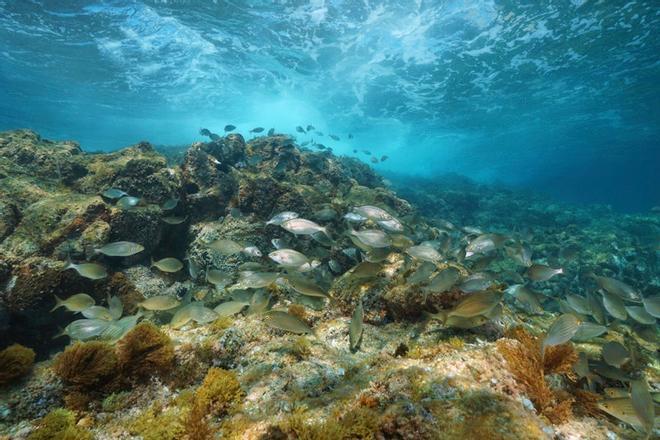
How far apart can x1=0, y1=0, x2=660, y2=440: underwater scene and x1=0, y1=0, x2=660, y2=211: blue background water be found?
23 cm

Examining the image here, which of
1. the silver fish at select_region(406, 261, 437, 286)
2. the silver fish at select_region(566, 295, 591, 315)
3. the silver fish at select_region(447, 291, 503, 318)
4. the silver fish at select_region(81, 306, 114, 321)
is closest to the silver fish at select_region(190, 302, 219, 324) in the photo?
the silver fish at select_region(81, 306, 114, 321)

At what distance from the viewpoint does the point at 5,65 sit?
963 inches

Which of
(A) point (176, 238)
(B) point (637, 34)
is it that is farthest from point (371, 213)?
(B) point (637, 34)

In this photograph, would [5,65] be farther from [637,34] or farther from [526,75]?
[637,34]

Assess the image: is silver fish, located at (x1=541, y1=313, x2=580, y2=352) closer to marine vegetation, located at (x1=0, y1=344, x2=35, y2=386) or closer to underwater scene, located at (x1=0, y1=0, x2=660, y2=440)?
underwater scene, located at (x1=0, y1=0, x2=660, y2=440)

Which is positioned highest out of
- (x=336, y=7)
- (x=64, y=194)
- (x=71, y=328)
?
(x=336, y=7)

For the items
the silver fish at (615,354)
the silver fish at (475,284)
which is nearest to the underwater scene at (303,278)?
the silver fish at (615,354)

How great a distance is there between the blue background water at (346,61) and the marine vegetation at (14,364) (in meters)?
18.9

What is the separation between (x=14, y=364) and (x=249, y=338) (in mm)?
2519

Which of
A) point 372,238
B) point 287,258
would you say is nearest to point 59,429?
point 287,258

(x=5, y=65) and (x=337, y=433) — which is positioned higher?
(x=5, y=65)

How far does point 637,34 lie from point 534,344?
2505 cm

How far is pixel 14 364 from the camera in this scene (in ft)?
11.1

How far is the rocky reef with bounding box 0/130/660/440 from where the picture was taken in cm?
270
